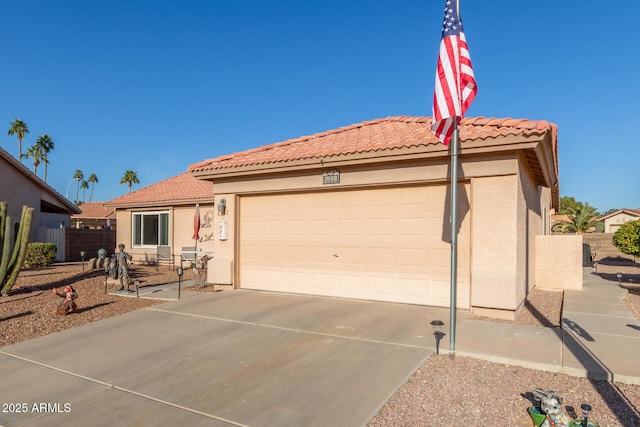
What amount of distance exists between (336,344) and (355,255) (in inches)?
129

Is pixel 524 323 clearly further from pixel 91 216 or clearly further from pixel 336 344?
pixel 91 216

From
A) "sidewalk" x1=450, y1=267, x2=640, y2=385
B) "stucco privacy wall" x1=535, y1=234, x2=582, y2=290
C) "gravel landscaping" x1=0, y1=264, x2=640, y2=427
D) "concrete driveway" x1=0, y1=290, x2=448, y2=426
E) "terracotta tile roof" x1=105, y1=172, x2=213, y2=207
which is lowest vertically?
"concrete driveway" x1=0, y1=290, x2=448, y2=426

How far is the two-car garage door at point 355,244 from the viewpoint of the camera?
7.80 metres

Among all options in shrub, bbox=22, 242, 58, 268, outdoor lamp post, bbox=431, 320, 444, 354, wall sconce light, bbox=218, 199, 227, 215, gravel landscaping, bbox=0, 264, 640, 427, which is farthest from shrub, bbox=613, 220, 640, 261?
shrub, bbox=22, 242, 58, 268

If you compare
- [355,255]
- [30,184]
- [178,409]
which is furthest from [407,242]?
[30,184]

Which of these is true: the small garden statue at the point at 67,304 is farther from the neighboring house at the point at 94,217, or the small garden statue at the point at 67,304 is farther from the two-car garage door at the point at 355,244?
the neighboring house at the point at 94,217

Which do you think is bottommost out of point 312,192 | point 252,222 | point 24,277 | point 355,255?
point 24,277

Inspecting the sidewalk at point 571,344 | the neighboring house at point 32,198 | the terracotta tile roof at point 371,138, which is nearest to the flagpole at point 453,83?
the sidewalk at point 571,344

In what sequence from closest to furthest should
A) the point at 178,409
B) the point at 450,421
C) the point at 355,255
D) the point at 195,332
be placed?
the point at 450,421
the point at 178,409
the point at 195,332
the point at 355,255

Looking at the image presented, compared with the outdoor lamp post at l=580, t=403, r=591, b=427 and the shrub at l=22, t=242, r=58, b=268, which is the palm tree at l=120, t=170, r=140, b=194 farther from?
the outdoor lamp post at l=580, t=403, r=591, b=427

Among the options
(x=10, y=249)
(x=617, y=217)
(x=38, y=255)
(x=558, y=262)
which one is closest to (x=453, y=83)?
(x=558, y=262)

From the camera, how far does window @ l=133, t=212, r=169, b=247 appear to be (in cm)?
1676

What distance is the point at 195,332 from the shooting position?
6.35 m

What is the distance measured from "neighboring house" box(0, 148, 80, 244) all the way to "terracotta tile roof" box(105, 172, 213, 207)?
168 inches
